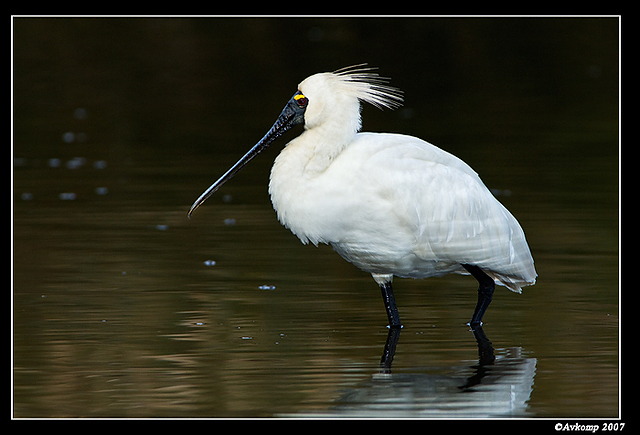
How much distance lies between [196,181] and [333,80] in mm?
6197

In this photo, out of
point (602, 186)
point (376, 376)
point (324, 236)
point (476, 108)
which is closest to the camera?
point (376, 376)

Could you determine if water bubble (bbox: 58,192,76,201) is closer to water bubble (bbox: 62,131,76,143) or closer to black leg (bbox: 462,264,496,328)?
water bubble (bbox: 62,131,76,143)

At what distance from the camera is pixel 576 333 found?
743 cm

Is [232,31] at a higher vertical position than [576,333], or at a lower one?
higher

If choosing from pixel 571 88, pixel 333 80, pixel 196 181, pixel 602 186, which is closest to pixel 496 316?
pixel 333 80

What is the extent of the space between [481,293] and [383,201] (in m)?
1.12

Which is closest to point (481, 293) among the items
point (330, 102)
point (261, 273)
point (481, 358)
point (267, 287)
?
point (481, 358)

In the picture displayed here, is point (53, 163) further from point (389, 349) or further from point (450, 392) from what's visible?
point (450, 392)

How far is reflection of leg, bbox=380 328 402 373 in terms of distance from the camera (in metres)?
6.84

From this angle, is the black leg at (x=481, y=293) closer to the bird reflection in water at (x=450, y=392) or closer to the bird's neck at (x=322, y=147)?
the bird reflection in water at (x=450, y=392)

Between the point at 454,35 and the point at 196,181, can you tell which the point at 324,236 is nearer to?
the point at 196,181

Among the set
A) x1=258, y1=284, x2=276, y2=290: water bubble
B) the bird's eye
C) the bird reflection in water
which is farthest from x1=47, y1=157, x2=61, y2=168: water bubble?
the bird reflection in water

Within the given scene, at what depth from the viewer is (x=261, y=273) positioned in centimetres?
927

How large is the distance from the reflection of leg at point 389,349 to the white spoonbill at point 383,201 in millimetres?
135
